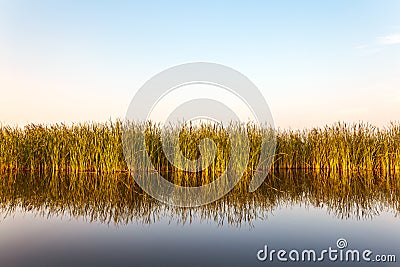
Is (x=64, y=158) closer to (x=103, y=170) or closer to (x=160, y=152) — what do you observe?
(x=103, y=170)

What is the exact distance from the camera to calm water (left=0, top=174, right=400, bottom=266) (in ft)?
13.3

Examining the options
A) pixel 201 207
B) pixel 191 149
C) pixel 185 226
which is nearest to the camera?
pixel 185 226

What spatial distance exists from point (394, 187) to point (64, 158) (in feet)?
32.0

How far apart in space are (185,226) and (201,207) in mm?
1181

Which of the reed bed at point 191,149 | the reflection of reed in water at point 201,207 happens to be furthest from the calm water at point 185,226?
the reed bed at point 191,149

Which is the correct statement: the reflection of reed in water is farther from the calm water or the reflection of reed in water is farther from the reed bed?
the reed bed

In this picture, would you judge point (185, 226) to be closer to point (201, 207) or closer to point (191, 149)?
point (201, 207)

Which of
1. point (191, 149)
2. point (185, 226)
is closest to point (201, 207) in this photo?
point (185, 226)

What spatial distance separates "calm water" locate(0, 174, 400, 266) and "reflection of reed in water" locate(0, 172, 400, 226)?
0.02 metres

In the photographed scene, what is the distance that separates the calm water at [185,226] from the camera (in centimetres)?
405

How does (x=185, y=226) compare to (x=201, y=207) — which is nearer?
(x=185, y=226)

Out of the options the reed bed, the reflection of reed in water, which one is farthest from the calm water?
the reed bed

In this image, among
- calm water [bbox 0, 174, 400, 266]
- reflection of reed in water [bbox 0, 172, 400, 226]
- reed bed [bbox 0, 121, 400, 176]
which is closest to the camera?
calm water [bbox 0, 174, 400, 266]

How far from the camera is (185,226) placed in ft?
17.3
